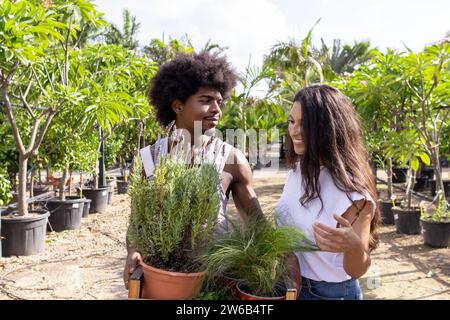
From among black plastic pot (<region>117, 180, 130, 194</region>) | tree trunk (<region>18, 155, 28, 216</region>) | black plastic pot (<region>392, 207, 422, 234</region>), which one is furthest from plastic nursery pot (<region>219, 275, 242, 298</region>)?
black plastic pot (<region>117, 180, 130, 194</region>)

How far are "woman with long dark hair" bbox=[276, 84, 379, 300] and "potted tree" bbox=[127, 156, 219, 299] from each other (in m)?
0.28

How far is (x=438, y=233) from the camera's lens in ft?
16.4

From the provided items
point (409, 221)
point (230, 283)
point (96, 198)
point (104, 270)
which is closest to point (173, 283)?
point (230, 283)

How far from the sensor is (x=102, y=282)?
12.5 feet

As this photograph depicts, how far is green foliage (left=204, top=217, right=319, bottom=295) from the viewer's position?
102 cm

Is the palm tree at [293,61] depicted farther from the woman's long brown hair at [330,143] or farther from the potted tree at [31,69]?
the woman's long brown hair at [330,143]

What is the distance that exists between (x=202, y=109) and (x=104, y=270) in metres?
3.20

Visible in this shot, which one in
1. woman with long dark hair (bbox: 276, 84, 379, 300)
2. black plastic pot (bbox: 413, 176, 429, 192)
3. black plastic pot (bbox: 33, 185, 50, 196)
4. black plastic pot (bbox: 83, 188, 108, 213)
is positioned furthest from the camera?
black plastic pot (bbox: 413, 176, 429, 192)

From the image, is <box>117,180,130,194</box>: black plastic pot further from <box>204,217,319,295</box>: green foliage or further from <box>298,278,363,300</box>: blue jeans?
<box>204,217,319,295</box>: green foliage

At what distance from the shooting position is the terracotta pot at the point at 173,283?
41.3 inches

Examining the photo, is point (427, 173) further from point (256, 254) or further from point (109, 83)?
point (256, 254)

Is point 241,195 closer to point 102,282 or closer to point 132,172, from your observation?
point 132,172
